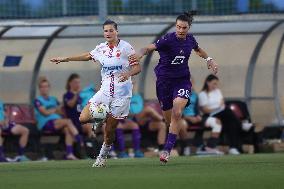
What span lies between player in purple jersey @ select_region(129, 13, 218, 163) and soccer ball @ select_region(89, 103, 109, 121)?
1.12 meters

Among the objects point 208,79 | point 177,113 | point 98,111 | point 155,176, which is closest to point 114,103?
point 98,111

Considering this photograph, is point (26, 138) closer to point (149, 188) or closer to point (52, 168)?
point (52, 168)

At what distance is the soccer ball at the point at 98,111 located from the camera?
16.7 m

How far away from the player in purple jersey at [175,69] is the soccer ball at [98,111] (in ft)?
3.66

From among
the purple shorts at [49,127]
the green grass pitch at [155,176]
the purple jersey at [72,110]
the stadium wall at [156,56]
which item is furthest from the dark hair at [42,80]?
the green grass pitch at [155,176]

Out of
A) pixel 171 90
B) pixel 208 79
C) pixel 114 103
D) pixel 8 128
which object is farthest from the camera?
pixel 208 79

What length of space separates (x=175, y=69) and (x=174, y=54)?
0.81ft

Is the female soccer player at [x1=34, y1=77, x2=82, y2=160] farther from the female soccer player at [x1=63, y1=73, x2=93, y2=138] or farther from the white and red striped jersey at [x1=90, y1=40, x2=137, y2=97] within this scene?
the white and red striped jersey at [x1=90, y1=40, x2=137, y2=97]

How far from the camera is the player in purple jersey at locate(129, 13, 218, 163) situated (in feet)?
57.0

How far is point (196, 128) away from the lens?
2473cm

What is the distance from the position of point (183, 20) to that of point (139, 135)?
704 centimetres

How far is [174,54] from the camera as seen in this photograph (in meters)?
17.7

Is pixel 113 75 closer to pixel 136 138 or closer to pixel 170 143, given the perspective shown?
pixel 170 143

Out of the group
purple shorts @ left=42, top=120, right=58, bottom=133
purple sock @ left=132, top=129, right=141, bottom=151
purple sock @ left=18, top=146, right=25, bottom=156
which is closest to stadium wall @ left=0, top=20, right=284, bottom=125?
purple shorts @ left=42, top=120, right=58, bottom=133
